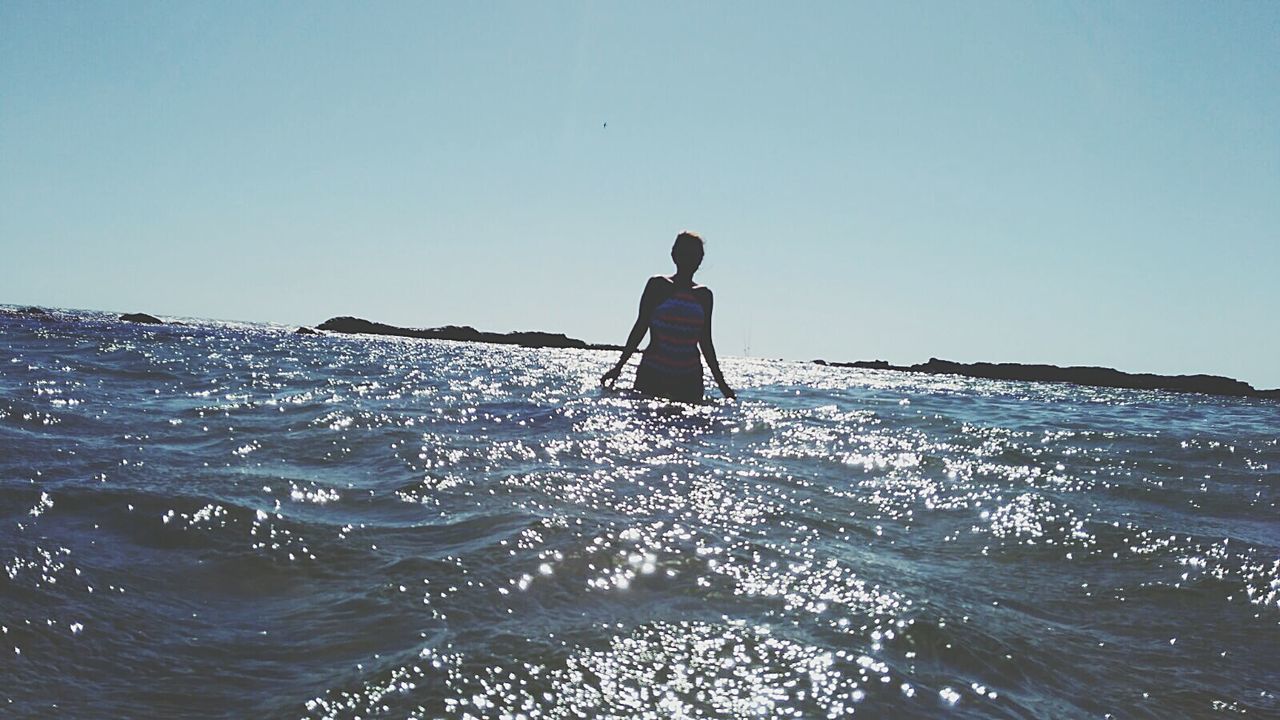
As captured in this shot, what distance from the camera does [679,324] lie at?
921 centimetres

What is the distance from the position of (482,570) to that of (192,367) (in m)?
11.3

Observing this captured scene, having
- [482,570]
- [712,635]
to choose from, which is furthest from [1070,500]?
[482,570]

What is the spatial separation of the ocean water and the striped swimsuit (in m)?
3.10

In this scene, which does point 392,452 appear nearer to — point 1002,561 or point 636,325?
point 1002,561

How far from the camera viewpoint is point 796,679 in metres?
2.09

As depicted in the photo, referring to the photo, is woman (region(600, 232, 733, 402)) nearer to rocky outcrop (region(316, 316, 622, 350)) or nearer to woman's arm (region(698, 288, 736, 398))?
woman's arm (region(698, 288, 736, 398))

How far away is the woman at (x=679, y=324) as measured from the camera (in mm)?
9219

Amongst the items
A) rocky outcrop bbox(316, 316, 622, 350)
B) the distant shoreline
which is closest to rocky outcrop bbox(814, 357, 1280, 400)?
the distant shoreline

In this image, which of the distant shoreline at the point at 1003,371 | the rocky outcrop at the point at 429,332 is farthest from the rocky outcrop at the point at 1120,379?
the rocky outcrop at the point at 429,332

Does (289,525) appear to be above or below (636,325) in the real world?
below

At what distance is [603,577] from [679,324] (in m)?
6.54

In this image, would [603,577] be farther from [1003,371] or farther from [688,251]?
[1003,371]

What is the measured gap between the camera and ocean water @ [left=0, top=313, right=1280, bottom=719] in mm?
2000

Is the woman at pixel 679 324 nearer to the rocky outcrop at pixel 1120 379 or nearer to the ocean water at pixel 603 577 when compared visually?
the ocean water at pixel 603 577
